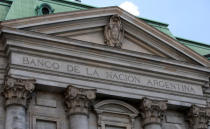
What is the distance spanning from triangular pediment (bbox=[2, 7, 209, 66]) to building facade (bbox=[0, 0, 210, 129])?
56 millimetres

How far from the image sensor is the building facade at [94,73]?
24.9m

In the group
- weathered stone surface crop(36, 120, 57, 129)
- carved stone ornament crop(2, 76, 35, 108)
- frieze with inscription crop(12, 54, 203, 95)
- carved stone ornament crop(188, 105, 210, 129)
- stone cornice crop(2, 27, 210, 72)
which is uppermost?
stone cornice crop(2, 27, 210, 72)

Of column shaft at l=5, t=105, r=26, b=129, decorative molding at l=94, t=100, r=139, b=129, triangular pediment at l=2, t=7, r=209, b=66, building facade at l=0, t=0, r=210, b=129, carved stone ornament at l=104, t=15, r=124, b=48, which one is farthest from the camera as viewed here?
carved stone ornament at l=104, t=15, r=124, b=48

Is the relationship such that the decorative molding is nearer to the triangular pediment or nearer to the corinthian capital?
the corinthian capital

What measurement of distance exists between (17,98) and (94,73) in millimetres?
4695

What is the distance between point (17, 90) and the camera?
24250 mm

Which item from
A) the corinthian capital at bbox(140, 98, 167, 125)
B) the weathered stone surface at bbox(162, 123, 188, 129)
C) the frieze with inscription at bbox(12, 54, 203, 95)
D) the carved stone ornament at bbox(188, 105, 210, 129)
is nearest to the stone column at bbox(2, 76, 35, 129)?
the frieze with inscription at bbox(12, 54, 203, 95)

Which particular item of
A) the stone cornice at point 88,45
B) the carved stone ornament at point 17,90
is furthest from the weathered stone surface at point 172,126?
the carved stone ornament at point 17,90

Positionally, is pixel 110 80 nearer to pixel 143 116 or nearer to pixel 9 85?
pixel 143 116

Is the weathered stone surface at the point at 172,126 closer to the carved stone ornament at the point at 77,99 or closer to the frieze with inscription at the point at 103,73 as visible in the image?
the frieze with inscription at the point at 103,73

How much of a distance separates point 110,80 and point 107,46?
1.88 m

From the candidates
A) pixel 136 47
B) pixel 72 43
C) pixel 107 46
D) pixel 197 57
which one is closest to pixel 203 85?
→ pixel 197 57

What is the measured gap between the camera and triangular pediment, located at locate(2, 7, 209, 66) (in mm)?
26609

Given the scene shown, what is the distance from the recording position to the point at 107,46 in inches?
1075
